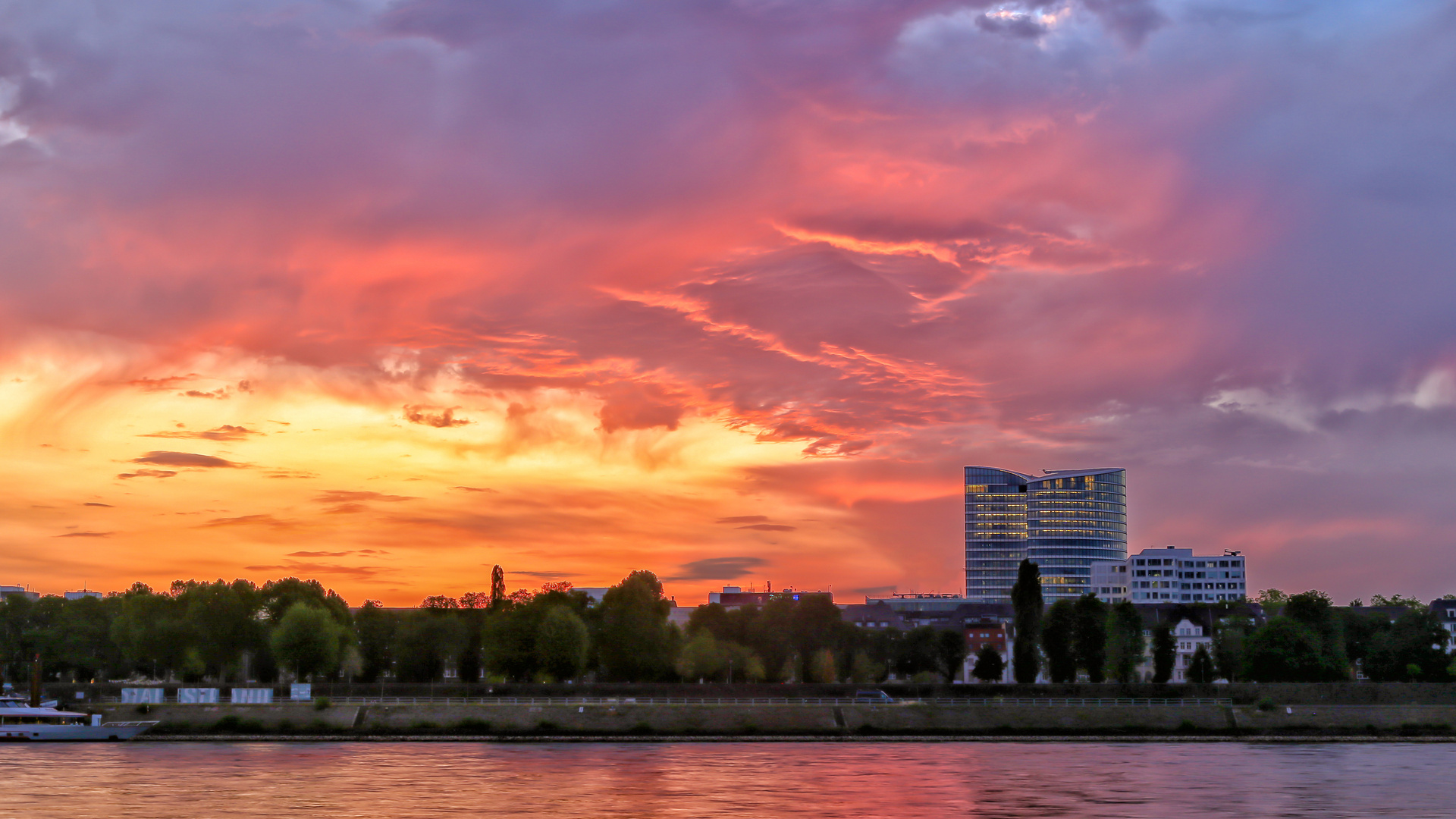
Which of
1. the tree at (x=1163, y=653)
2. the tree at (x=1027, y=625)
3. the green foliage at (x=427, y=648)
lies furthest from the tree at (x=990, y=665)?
the green foliage at (x=427, y=648)

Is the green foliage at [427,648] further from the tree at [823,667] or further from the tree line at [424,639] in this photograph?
the tree at [823,667]

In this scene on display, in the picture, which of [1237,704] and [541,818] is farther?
[1237,704]

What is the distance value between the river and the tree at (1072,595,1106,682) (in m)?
41.8

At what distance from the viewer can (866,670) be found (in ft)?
565

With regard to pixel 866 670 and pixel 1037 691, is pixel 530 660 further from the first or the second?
pixel 1037 691

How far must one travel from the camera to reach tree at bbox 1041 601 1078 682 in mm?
151750

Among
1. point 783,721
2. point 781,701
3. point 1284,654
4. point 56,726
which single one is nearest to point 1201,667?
point 1284,654

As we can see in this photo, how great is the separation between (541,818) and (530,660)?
103 m

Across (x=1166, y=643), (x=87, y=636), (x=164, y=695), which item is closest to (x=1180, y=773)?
(x=1166, y=643)

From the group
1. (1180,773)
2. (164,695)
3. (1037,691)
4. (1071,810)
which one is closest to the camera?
(1071,810)

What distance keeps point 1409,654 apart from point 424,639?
11796 cm

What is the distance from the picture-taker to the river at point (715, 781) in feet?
191

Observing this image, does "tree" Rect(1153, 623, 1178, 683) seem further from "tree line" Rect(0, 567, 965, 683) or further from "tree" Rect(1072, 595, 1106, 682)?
"tree line" Rect(0, 567, 965, 683)

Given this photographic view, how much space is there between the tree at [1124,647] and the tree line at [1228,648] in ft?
0.30
